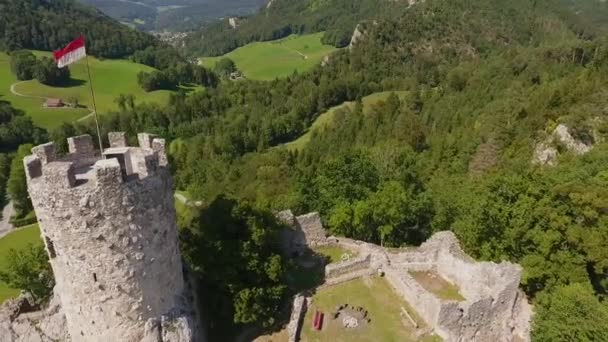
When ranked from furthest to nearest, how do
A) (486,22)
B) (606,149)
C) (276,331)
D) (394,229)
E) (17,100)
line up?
(486,22) → (17,100) → (606,149) → (394,229) → (276,331)

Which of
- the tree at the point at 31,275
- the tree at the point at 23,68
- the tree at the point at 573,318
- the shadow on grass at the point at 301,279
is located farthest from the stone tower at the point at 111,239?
the tree at the point at 23,68

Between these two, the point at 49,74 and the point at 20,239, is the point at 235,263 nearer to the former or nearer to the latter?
the point at 20,239

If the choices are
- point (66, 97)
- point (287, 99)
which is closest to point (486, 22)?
point (287, 99)

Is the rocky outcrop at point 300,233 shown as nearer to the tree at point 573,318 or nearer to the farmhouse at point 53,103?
the tree at point 573,318

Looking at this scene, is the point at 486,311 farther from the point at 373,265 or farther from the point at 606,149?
the point at 606,149

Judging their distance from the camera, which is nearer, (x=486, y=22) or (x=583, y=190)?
(x=583, y=190)

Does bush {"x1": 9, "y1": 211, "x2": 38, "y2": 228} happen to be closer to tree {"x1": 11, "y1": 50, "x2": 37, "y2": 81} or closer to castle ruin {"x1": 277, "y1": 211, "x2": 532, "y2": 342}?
castle ruin {"x1": 277, "y1": 211, "x2": 532, "y2": 342}

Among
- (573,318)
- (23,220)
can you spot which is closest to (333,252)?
(573,318)
